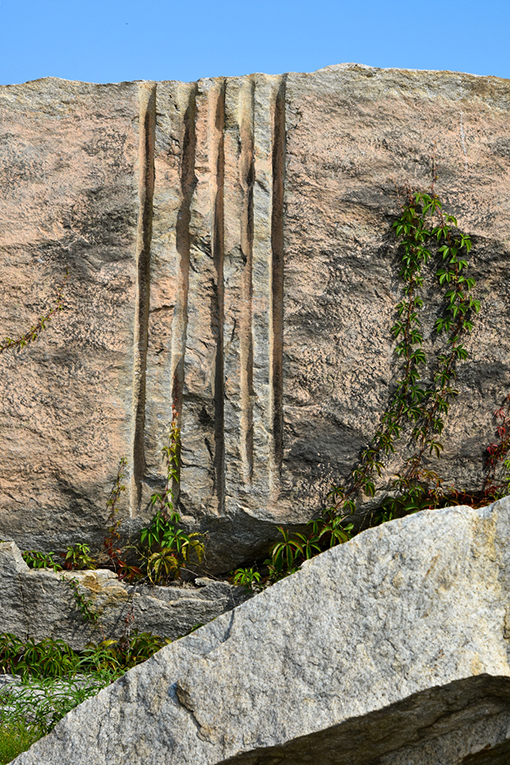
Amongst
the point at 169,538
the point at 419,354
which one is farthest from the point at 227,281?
the point at 169,538

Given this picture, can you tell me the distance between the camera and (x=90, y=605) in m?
3.58

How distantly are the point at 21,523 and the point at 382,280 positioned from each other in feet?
7.47

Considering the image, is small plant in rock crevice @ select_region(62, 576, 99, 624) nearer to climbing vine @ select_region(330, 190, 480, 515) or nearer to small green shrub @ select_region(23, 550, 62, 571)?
small green shrub @ select_region(23, 550, 62, 571)

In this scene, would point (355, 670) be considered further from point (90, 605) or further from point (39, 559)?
point (39, 559)

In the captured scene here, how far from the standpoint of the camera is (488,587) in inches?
92.6

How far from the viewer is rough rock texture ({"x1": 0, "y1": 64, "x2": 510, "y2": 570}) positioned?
370 centimetres

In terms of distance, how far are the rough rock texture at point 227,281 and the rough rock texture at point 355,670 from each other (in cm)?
120

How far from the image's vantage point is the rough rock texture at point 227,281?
370cm

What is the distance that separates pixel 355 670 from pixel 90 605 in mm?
1723

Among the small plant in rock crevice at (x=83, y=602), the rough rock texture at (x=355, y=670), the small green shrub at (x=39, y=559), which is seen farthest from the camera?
the small green shrub at (x=39, y=559)

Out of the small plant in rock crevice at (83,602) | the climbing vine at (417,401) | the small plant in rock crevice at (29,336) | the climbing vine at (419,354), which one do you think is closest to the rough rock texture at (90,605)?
the small plant in rock crevice at (83,602)

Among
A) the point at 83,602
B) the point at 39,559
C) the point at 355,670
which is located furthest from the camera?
the point at 39,559

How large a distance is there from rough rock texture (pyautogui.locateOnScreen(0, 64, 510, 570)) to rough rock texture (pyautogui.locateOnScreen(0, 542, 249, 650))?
19 cm

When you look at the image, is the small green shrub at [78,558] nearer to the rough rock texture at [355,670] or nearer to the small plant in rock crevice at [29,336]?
the small plant in rock crevice at [29,336]
